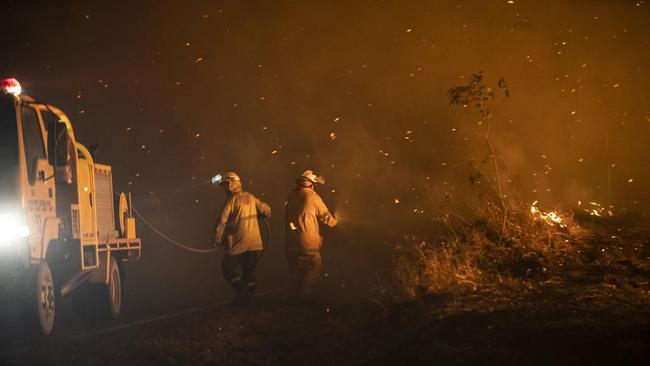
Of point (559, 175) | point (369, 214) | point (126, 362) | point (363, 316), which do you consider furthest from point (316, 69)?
point (126, 362)

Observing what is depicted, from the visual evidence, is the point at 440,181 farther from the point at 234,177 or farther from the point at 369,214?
the point at 234,177

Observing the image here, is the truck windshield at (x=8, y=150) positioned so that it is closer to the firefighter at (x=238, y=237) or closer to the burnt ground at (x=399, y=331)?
the burnt ground at (x=399, y=331)

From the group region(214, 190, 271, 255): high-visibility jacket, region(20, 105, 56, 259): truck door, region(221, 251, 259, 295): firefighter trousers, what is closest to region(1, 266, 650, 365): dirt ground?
region(221, 251, 259, 295): firefighter trousers

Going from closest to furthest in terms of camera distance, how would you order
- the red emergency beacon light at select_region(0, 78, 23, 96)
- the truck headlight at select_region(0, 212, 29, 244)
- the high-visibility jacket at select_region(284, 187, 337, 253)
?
the truck headlight at select_region(0, 212, 29, 244) < the red emergency beacon light at select_region(0, 78, 23, 96) < the high-visibility jacket at select_region(284, 187, 337, 253)

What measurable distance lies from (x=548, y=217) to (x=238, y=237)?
4.43 m

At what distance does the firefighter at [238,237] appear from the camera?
13016 mm

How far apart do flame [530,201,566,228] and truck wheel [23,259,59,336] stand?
20.2ft

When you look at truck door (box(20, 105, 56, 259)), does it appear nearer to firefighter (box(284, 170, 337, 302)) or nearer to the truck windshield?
the truck windshield

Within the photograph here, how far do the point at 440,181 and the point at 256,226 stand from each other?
7.89m

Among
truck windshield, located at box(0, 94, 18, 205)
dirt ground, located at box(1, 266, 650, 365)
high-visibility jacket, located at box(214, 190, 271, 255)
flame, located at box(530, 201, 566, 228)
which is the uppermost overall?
truck windshield, located at box(0, 94, 18, 205)

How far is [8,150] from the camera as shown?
400 inches

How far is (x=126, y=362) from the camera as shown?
9.05 m

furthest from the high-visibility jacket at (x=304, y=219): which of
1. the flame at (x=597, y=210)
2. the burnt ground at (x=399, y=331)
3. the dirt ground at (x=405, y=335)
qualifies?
the flame at (x=597, y=210)

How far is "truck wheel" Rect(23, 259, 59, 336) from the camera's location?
9.91m
